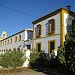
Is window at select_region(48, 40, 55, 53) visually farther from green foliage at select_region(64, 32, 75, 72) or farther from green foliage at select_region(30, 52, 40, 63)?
green foliage at select_region(64, 32, 75, 72)

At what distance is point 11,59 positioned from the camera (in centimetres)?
1725

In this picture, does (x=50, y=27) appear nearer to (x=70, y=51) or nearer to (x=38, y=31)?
(x=38, y=31)

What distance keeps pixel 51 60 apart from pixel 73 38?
786cm

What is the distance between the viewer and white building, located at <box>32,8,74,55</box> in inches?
835

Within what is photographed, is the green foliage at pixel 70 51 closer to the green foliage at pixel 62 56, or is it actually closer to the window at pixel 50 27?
the green foliage at pixel 62 56

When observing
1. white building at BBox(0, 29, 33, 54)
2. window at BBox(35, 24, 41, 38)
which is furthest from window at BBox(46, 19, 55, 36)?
white building at BBox(0, 29, 33, 54)

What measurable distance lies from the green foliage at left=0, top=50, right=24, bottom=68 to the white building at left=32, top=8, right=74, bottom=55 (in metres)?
4.24

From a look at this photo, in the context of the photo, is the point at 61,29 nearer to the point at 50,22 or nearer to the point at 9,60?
A: the point at 50,22

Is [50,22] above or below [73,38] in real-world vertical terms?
above

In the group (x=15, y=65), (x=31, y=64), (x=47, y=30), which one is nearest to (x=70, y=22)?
(x=47, y=30)

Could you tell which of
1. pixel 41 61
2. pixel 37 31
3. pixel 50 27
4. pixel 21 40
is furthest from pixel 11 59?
pixel 21 40

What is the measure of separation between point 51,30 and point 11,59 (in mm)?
8127

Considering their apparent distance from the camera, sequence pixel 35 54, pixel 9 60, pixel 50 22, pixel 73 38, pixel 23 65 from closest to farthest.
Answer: pixel 73 38, pixel 9 60, pixel 23 65, pixel 35 54, pixel 50 22

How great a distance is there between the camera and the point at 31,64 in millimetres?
19406
